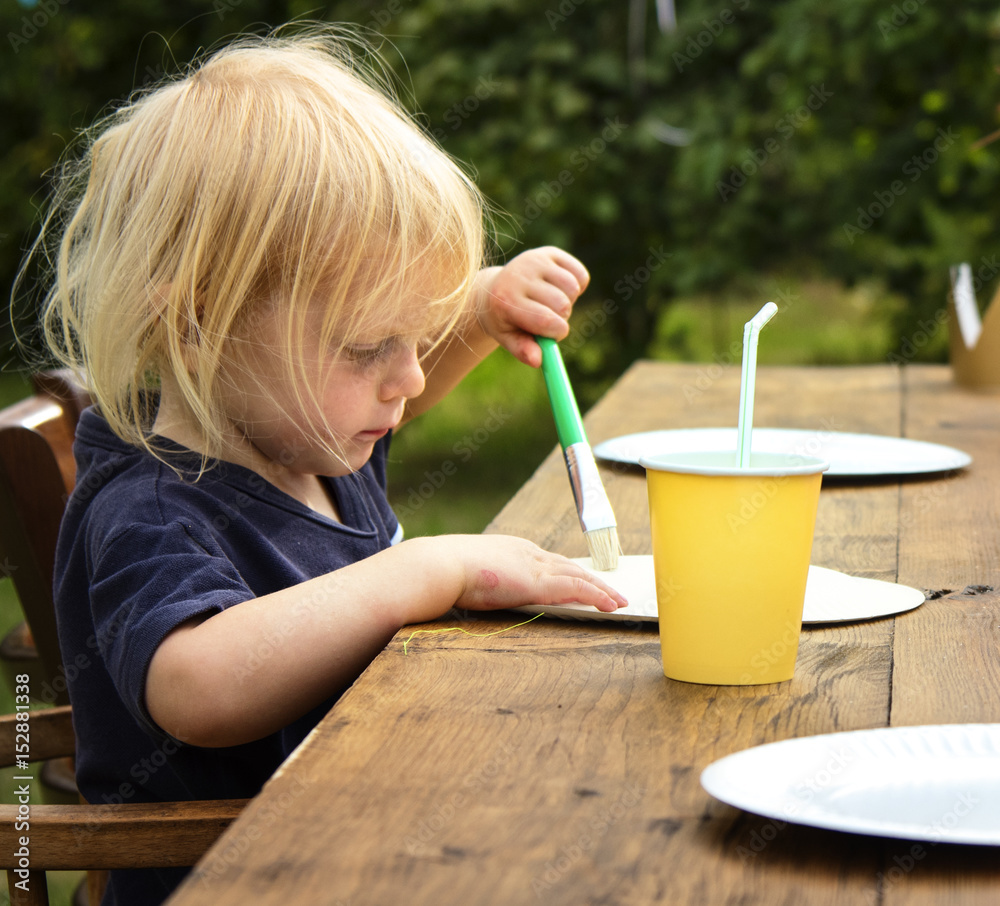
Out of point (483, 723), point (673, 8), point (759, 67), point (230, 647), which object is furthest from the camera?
point (673, 8)

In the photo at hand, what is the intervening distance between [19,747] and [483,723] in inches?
22.5

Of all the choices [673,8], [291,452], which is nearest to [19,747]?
[291,452]

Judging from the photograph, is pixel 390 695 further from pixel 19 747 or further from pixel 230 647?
pixel 19 747

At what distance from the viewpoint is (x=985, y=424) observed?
159 cm

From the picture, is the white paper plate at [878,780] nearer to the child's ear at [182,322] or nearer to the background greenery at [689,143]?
the child's ear at [182,322]

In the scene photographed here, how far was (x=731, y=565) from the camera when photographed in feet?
2.16

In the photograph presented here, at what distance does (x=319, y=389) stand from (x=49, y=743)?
439 millimetres
